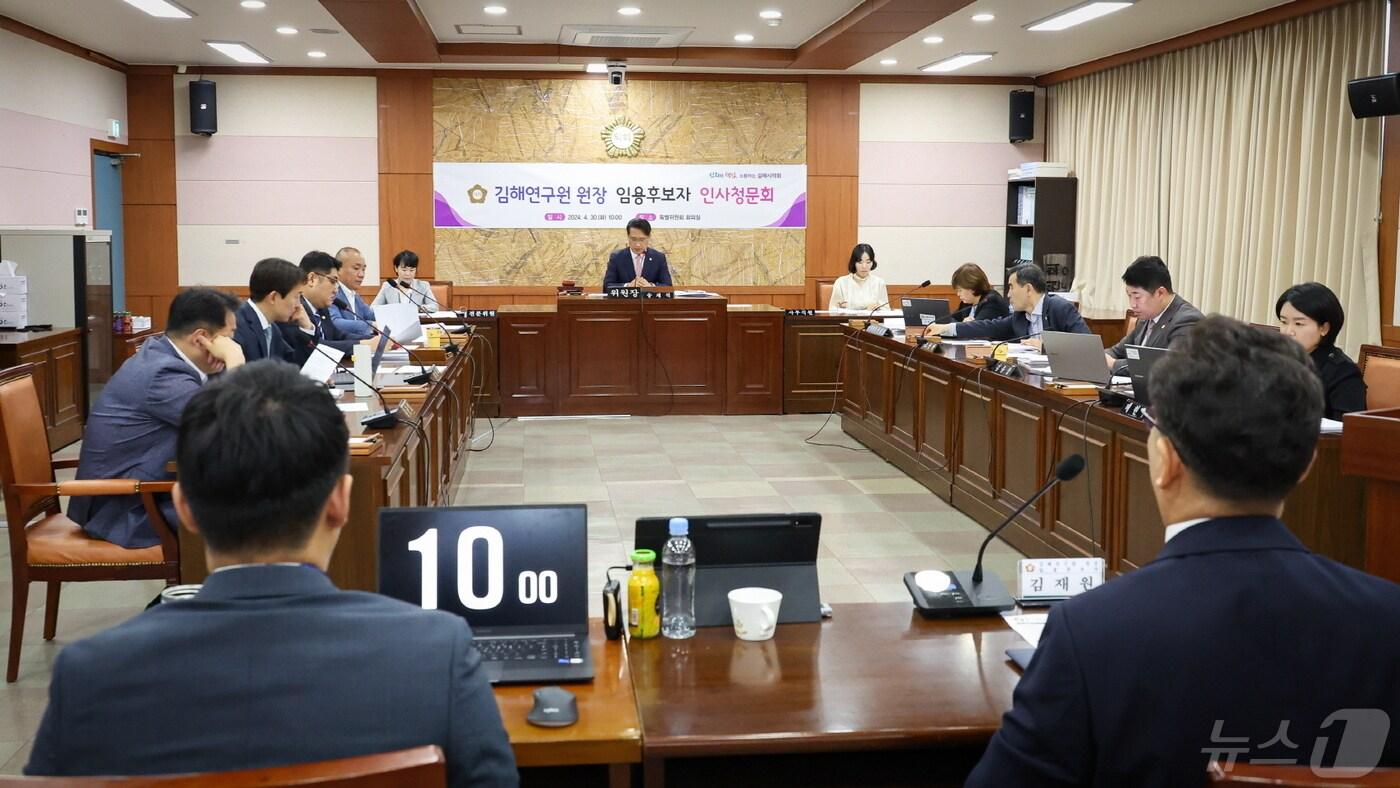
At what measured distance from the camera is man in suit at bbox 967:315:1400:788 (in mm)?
1443

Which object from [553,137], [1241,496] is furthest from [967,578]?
[553,137]

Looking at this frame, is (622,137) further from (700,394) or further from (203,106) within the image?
(203,106)

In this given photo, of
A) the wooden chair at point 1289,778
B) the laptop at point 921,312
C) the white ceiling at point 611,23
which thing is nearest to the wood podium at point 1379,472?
the wooden chair at point 1289,778

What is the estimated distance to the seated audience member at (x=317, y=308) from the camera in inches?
238

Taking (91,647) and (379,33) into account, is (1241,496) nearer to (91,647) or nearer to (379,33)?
(91,647)

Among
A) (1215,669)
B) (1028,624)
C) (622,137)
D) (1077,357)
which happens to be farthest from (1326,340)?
(622,137)

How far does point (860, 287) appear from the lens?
10.1 meters

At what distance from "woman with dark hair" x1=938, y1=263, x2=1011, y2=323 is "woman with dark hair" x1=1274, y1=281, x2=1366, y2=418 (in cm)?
323

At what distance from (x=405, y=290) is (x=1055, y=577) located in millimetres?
7411

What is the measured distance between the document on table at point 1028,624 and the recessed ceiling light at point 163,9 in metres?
7.60

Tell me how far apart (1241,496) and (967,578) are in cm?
Result: 106

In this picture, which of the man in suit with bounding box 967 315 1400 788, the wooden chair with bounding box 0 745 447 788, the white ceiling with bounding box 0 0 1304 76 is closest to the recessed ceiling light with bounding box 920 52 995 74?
the white ceiling with bounding box 0 0 1304 76

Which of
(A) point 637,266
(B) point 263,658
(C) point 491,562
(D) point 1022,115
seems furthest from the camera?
(D) point 1022,115

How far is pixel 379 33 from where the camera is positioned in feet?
29.2
